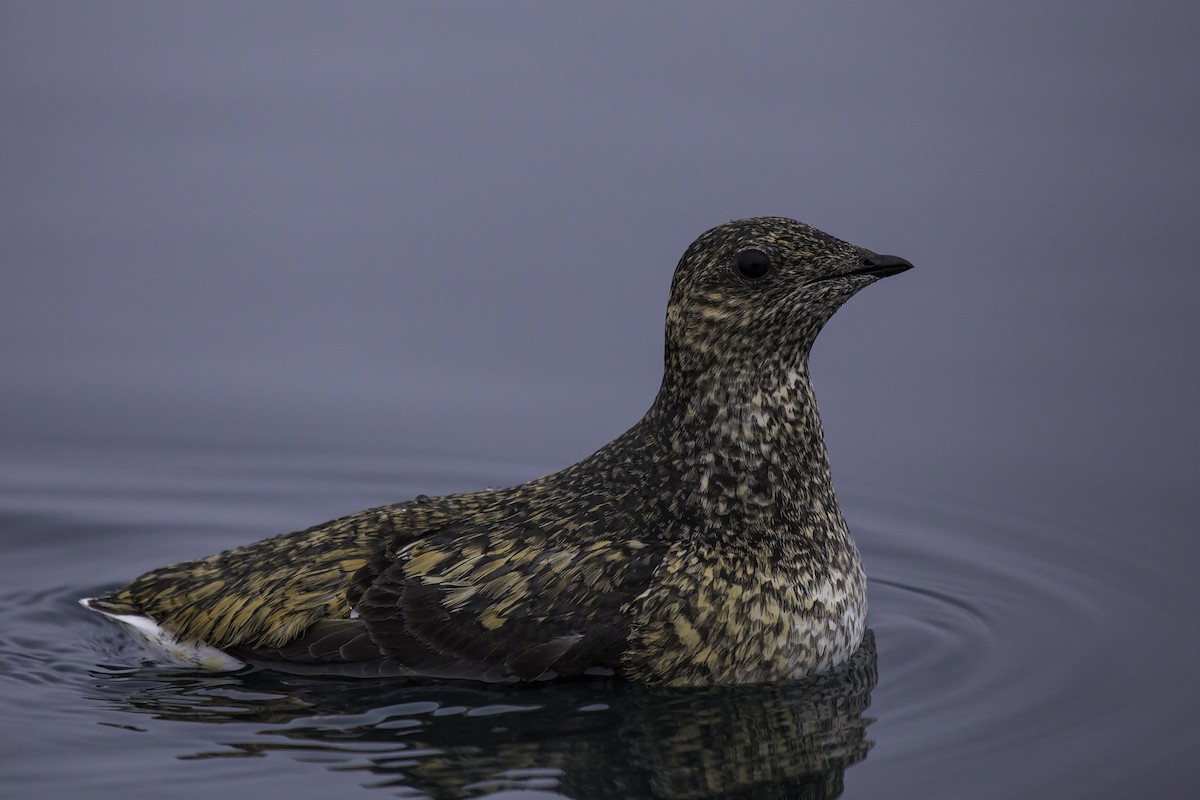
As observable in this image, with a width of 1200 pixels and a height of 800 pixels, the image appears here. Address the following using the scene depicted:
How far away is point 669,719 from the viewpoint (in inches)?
425

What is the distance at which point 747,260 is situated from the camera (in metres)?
11.1

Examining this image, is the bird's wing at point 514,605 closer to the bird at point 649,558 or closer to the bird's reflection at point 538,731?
the bird at point 649,558

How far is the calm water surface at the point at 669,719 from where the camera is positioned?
1016 cm

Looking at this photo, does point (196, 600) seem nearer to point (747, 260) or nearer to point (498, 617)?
point (498, 617)

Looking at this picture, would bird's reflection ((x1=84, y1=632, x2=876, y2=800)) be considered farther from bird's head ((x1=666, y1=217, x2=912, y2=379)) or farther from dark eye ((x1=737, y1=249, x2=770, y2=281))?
dark eye ((x1=737, y1=249, x2=770, y2=281))

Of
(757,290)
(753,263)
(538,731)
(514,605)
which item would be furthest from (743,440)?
(538,731)

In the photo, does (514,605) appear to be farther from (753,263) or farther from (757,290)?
(753,263)

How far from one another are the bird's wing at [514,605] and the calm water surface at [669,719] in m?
0.18

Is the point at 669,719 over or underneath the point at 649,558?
underneath

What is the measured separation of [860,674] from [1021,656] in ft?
3.62

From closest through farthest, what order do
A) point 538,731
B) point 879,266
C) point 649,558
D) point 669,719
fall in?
point 538,731 → point 669,719 → point 649,558 → point 879,266

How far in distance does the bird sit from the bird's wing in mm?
11

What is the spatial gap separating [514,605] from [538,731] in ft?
2.33

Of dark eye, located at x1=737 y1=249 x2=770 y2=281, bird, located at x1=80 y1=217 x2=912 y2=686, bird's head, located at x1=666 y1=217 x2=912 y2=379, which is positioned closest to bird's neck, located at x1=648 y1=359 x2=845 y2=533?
bird, located at x1=80 y1=217 x2=912 y2=686
